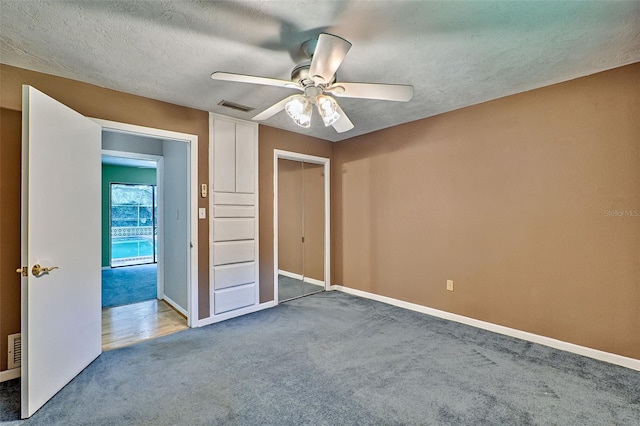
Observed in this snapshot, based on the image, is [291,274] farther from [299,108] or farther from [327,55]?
[327,55]

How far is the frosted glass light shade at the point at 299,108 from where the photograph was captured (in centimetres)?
198

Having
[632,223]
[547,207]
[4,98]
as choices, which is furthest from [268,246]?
[632,223]

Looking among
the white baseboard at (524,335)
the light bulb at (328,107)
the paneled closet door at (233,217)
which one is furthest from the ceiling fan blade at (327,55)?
the white baseboard at (524,335)

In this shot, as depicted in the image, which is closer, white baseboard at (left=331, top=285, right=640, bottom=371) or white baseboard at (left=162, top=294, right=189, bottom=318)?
white baseboard at (left=331, top=285, right=640, bottom=371)

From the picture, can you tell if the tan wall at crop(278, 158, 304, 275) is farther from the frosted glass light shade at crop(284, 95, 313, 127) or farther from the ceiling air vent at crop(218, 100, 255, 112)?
the frosted glass light shade at crop(284, 95, 313, 127)

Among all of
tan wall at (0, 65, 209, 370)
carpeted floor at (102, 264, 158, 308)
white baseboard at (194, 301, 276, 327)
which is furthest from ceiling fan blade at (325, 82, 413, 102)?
carpeted floor at (102, 264, 158, 308)

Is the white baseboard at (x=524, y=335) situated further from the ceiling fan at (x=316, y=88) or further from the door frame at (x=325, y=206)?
the ceiling fan at (x=316, y=88)

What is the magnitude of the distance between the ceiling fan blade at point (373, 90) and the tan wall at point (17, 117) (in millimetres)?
1999

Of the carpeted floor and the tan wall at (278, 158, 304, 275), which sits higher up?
the tan wall at (278, 158, 304, 275)

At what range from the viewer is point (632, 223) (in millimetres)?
2301

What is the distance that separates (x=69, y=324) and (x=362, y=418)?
7.35 ft

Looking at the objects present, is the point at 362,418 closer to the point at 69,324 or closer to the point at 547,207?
the point at 69,324

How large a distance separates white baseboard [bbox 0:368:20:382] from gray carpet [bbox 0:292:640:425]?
0.51 ft

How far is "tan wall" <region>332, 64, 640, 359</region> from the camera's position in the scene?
7.72 ft
